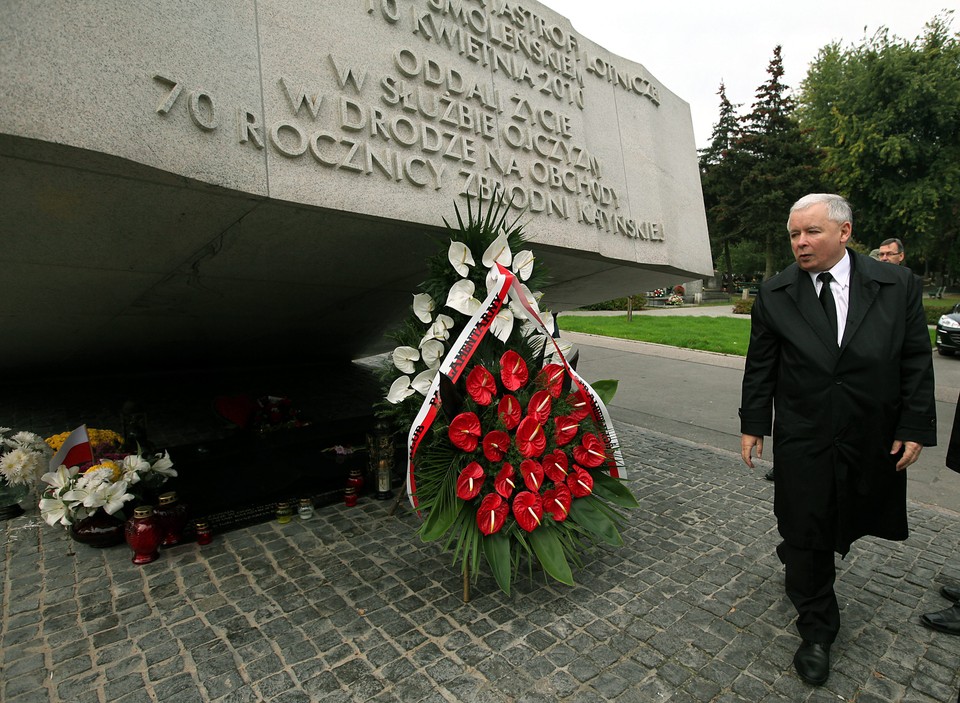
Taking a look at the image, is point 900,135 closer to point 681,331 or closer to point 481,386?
point 681,331

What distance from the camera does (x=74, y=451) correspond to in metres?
3.67

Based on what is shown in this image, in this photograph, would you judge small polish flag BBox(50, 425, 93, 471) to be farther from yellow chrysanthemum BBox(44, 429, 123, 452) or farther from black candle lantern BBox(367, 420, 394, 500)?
black candle lantern BBox(367, 420, 394, 500)

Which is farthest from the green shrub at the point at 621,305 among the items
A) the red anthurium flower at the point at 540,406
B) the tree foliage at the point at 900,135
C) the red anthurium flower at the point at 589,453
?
the red anthurium flower at the point at 540,406

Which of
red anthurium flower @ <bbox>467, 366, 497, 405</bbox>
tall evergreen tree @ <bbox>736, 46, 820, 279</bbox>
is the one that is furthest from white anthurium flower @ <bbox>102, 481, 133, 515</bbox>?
tall evergreen tree @ <bbox>736, 46, 820, 279</bbox>

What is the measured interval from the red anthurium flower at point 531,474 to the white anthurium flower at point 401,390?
838 millimetres

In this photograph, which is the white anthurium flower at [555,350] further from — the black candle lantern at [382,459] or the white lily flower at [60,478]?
the white lily flower at [60,478]

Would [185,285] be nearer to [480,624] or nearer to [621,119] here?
[480,624]

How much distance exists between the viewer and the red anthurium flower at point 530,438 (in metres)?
2.79

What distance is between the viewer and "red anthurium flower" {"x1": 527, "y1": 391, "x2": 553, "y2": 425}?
2863 mm

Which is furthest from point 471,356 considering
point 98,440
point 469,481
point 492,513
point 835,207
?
point 98,440

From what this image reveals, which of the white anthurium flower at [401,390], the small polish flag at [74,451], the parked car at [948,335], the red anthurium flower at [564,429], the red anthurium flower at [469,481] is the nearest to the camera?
the red anthurium flower at [469,481]

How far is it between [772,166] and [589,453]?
1652 inches

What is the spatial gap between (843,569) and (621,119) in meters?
4.35

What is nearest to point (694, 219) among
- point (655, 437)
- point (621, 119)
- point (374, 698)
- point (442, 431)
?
point (621, 119)
